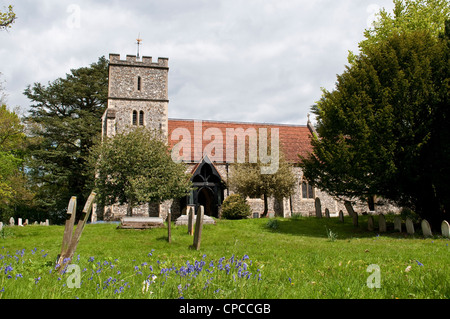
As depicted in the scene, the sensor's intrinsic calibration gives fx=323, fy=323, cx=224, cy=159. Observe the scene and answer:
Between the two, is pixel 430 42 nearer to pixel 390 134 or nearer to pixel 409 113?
pixel 409 113

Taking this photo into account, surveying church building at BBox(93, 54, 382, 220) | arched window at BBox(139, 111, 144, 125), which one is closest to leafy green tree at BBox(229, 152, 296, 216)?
church building at BBox(93, 54, 382, 220)

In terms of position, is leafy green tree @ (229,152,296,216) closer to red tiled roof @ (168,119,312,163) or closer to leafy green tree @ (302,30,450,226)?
red tiled roof @ (168,119,312,163)

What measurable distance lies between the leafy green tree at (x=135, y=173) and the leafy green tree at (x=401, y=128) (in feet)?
31.5

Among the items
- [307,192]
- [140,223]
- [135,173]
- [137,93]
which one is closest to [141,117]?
[137,93]

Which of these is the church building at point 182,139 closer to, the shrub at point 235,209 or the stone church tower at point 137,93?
the stone church tower at point 137,93

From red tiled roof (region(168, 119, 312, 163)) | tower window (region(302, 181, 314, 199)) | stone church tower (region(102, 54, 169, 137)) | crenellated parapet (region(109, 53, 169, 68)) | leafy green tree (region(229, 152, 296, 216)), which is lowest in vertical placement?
tower window (region(302, 181, 314, 199))

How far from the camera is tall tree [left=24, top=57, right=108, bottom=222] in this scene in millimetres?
31141

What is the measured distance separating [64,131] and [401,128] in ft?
96.8

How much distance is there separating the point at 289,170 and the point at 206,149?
8025mm

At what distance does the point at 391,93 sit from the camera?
14375 millimetres

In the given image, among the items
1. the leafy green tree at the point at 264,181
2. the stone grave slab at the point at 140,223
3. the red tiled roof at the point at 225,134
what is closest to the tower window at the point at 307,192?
the red tiled roof at the point at 225,134

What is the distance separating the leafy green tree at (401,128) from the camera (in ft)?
45.0

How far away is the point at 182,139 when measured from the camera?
2791 cm

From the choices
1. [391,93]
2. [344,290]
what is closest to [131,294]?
[344,290]
